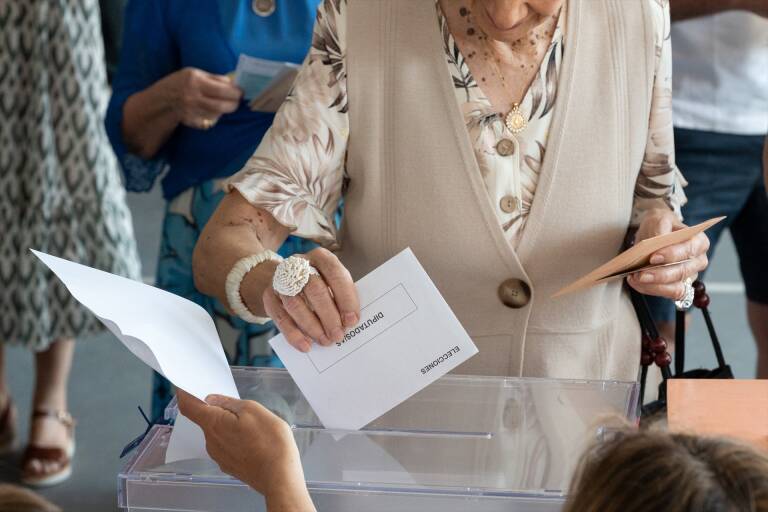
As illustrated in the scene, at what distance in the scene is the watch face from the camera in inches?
83.6

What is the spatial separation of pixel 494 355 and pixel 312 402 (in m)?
0.37

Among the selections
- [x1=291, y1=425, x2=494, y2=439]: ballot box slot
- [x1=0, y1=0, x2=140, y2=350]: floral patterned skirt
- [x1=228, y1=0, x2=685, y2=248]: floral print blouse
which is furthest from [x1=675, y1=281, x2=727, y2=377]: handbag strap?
[x1=0, y1=0, x2=140, y2=350]: floral patterned skirt

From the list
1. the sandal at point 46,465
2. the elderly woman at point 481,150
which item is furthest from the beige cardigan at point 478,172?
the sandal at point 46,465

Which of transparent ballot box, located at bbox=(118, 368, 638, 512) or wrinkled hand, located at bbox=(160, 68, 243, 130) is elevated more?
wrinkled hand, located at bbox=(160, 68, 243, 130)

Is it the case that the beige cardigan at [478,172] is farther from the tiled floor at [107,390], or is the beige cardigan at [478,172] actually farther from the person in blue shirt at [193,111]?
the tiled floor at [107,390]

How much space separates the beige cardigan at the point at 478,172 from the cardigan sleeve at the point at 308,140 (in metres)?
0.02

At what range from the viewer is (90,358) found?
3789 mm

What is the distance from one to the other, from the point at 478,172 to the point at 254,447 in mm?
566

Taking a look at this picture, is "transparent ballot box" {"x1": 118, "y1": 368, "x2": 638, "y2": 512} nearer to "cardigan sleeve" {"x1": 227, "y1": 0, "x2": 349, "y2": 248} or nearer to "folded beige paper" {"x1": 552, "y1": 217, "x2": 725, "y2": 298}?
"folded beige paper" {"x1": 552, "y1": 217, "x2": 725, "y2": 298}

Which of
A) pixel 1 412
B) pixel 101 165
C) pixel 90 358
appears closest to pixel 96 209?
pixel 101 165

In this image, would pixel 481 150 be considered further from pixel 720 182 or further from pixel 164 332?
pixel 720 182

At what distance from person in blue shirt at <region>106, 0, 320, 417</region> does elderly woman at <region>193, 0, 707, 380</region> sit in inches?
25.7

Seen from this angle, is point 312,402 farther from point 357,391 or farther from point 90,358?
point 90,358

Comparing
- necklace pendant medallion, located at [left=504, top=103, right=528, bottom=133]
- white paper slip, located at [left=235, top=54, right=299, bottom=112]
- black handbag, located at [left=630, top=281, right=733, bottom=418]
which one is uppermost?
necklace pendant medallion, located at [left=504, top=103, right=528, bottom=133]
